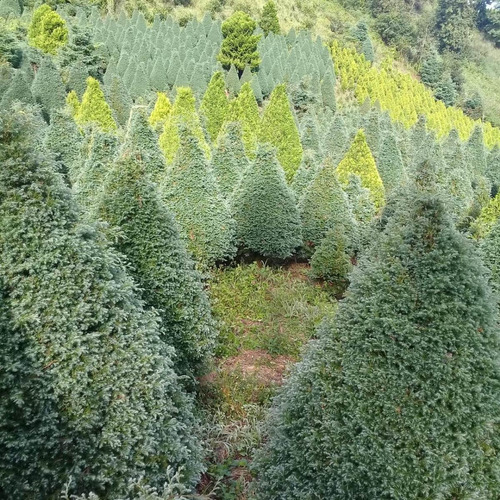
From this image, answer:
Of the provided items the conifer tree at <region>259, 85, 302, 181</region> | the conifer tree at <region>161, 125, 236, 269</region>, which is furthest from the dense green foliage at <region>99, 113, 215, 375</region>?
the conifer tree at <region>259, 85, 302, 181</region>

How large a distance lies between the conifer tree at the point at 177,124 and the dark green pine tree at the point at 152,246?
788cm

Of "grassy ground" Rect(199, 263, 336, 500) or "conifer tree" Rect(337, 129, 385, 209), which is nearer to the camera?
"grassy ground" Rect(199, 263, 336, 500)

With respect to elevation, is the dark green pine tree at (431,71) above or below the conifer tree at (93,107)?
above

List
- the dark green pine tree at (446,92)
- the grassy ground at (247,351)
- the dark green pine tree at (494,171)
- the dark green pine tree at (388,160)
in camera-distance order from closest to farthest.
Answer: the grassy ground at (247,351) < the dark green pine tree at (388,160) < the dark green pine tree at (494,171) < the dark green pine tree at (446,92)

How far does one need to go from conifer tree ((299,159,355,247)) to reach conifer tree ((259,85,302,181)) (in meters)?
5.26

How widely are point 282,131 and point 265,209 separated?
720cm

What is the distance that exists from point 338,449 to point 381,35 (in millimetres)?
72830

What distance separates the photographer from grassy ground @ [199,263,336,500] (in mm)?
5676

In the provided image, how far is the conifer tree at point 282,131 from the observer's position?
693 inches

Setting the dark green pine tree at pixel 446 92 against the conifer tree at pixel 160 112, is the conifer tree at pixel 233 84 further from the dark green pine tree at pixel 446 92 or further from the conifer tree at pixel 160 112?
the dark green pine tree at pixel 446 92

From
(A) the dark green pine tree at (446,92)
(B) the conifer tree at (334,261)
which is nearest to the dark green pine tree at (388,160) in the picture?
(B) the conifer tree at (334,261)

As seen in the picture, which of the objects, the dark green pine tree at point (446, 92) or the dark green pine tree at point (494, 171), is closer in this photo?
the dark green pine tree at point (494, 171)

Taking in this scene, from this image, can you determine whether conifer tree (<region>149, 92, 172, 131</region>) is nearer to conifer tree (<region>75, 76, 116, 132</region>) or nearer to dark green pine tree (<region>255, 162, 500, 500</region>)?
conifer tree (<region>75, 76, 116, 132</region>)

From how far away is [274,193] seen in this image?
11.5m
